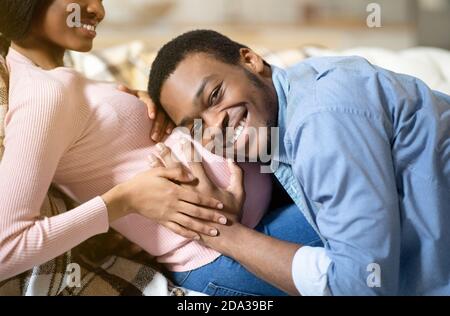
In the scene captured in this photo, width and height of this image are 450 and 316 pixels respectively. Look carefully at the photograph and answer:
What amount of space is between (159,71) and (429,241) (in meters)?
0.53

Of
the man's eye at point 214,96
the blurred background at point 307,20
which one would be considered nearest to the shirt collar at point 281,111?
the man's eye at point 214,96

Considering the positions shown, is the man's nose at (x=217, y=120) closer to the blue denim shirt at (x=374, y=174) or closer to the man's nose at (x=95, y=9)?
the blue denim shirt at (x=374, y=174)

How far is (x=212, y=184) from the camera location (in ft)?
3.18

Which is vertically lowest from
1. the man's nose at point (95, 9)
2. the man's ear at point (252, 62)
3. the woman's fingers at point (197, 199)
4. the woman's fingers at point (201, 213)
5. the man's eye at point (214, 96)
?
the woman's fingers at point (201, 213)

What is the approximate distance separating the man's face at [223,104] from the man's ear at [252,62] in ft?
0.12

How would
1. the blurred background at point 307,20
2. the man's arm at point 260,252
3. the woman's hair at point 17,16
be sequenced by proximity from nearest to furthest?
the man's arm at point 260,252 → the woman's hair at point 17,16 → the blurred background at point 307,20

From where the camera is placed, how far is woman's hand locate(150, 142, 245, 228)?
958 mm

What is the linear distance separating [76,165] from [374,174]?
0.48 metres

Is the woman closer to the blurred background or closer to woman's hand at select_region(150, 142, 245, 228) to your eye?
woman's hand at select_region(150, 142, 245, 228)

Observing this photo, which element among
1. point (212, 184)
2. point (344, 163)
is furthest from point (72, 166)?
point (344, 163)

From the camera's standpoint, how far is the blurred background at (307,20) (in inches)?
100

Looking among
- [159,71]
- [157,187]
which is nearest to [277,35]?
[159,71]

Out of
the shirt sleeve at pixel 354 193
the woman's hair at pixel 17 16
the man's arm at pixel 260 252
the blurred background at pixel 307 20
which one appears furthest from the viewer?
the blurred background at pixel 307 20

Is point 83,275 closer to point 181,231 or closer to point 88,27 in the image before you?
point 181,231
